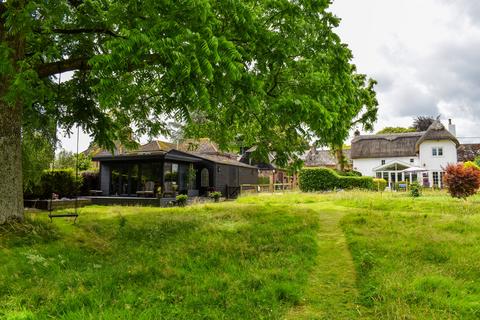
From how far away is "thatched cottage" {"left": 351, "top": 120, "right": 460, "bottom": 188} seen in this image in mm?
39781

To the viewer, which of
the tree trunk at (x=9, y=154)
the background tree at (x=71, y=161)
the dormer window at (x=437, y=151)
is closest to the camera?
the tree trunk at (x=9, y=154)

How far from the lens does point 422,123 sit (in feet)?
202

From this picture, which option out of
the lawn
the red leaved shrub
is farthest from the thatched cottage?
the lawn

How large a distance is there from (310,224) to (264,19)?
6726 millimetres

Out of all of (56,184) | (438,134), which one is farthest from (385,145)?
(56,184)

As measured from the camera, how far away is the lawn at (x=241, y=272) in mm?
4664

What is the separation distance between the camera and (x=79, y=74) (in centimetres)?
1141

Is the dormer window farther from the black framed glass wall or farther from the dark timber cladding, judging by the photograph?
the black framed glass wall

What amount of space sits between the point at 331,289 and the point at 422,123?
64284 millimetres

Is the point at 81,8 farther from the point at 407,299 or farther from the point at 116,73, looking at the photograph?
the point at 407,299

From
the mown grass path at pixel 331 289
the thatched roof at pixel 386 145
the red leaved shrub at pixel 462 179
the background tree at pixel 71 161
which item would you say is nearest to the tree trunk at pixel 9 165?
the mown grass path at pixel 331 289

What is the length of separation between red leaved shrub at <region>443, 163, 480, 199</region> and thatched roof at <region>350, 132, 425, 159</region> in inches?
1073

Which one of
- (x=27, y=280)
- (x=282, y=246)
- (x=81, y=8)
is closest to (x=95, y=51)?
(x=81, y=8)

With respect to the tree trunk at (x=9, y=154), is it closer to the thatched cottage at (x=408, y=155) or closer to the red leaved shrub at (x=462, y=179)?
the red leaved shrub at (x=462, y=179)
